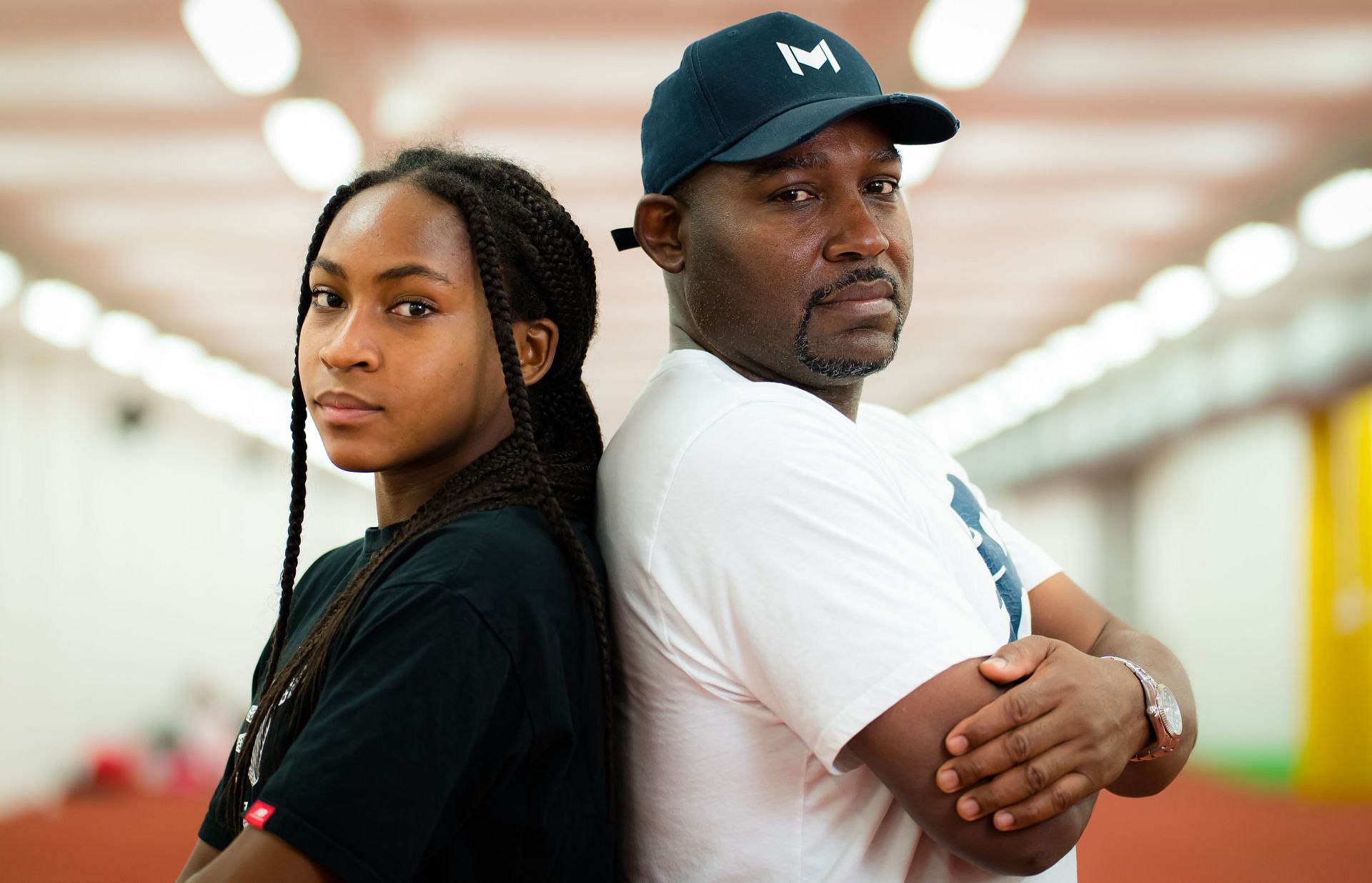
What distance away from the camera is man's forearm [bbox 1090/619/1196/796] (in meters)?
1.60

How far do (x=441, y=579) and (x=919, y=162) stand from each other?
4685 millimetres

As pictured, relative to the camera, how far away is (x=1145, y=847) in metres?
7.13

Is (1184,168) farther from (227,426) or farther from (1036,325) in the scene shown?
(227,426)

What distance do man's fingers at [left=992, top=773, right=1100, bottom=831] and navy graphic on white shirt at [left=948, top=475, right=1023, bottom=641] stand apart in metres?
0.40

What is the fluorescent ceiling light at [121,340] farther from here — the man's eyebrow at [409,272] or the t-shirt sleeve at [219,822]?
the man's eyebrow at [409,272]

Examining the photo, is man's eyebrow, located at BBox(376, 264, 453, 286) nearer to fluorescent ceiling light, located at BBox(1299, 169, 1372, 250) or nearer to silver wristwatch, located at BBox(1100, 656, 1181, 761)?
silver wristwatch, located at BBox(1100, 656, 1181, 761)

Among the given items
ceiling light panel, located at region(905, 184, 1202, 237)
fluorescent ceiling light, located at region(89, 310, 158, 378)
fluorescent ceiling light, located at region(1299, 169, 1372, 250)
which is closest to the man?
ceiling light panel, located at region(905, 184, 1202, 237)

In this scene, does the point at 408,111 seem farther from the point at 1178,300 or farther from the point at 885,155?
the point at 1178,300

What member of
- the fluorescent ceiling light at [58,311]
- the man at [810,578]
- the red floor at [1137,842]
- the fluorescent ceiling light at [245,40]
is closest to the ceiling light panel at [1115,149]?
the fluorescent ceiling light at [245,40]

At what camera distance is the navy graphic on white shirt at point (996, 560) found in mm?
1801

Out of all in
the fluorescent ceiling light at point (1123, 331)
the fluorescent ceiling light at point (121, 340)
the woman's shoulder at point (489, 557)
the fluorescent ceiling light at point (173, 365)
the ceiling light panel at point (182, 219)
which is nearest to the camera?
the woman's shoulder at point (489, 557)

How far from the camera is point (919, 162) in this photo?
5516mm

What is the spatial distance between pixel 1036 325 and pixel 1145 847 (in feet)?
13.4

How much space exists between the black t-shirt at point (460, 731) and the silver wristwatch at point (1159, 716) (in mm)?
694
